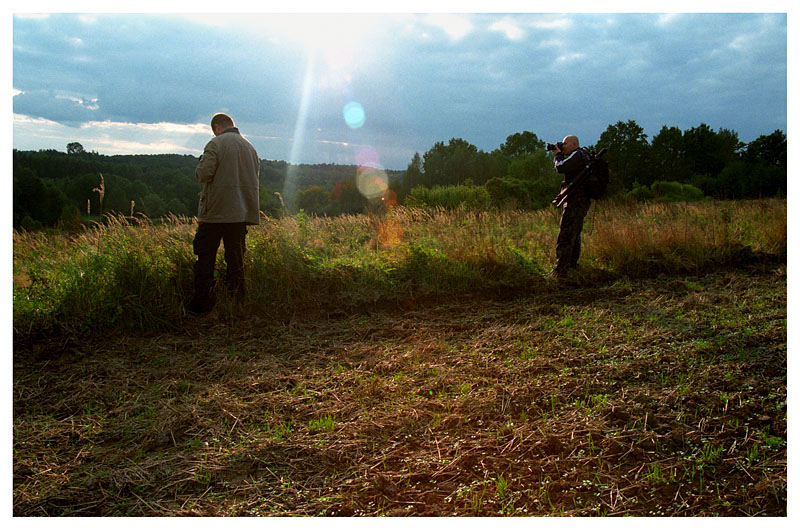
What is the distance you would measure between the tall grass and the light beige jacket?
0.86m

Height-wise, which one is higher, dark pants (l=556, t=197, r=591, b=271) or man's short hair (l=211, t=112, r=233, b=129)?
man's short hair (l=211, t=112, r=233, b=129)

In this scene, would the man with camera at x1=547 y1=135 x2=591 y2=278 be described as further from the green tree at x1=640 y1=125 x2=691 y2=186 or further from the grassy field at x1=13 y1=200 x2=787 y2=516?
the green tree at x1=640 y1=125 x2=691 y2=186

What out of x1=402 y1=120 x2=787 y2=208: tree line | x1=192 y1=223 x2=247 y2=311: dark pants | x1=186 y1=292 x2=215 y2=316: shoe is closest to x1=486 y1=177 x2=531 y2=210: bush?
x1=402 y1=120 x2=787 y2=208: tree line

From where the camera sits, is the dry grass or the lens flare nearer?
the dry grass

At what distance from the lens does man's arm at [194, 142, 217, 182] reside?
5.45 meters

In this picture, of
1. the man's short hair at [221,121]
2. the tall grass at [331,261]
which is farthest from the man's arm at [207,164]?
the tall grass at [331,261]

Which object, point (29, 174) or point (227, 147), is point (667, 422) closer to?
point (227, 147)

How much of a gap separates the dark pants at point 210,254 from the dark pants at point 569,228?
4.56 m

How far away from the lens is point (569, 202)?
23.1ft

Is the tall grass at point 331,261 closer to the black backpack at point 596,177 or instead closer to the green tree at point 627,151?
the black backpack at point 596,177

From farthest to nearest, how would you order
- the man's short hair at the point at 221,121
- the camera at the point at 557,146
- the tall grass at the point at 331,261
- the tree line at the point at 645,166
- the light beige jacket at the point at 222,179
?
the tree line at the point at 645,166
the camera at the point at 557,146
the man's short hair at the point at 221,121
the light beige jacket at the point at 222,179
the tall grass at the point at 331,261

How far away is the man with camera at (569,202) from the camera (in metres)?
6.98

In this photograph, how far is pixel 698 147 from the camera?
39.6 m

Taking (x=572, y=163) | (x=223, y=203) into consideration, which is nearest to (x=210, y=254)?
(x=223, y=203)
